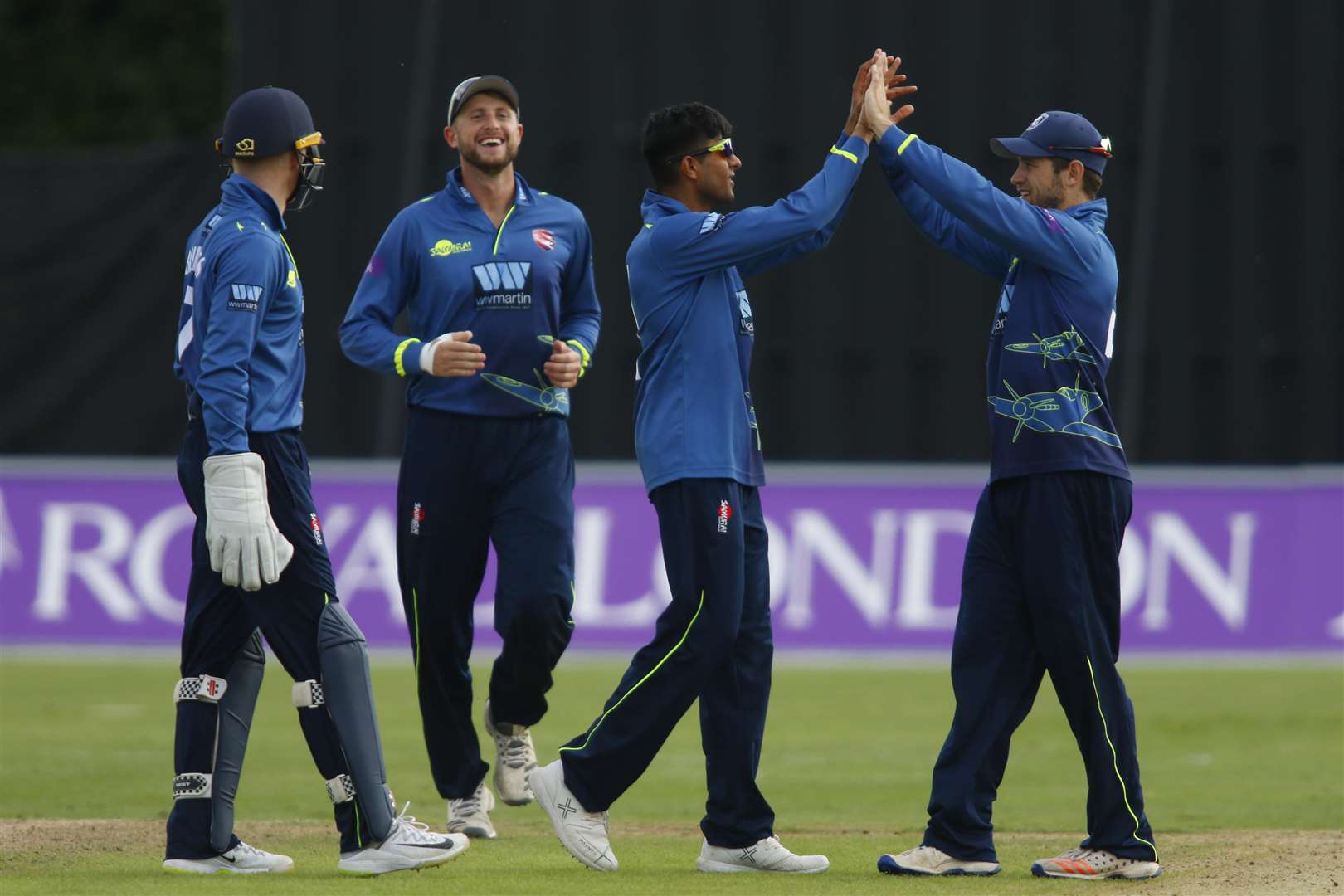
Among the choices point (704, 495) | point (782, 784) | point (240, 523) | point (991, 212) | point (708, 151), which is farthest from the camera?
point (782, 784)

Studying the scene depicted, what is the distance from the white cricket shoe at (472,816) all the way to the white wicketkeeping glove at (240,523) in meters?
1.58

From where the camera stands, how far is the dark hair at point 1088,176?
6.23 m

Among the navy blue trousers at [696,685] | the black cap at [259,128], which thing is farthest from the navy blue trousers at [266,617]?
the black cap at [259,128]

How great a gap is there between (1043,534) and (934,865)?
3.45 ft

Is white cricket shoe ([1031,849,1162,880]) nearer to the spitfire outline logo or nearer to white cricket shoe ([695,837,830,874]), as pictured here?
white cricket shoe ([695,837,830,874])

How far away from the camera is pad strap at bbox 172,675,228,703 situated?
6066 mm

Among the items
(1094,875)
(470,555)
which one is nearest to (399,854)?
(470,555)

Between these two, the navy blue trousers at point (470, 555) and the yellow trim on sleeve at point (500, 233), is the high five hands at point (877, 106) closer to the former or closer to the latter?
Answer: the yellow trim on sleeve at point (500, 233)

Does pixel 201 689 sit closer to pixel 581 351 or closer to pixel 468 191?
pixel 581 351

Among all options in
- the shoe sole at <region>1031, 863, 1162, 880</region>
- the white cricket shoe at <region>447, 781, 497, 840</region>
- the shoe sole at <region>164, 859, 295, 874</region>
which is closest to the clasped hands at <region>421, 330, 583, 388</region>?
the white cricket shoe at <region>447, 781, 497, 840</region>

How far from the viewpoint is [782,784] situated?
866 cm

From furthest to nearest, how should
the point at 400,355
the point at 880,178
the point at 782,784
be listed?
the point at 880,178 < the point at 782,784 < the point at 400,355

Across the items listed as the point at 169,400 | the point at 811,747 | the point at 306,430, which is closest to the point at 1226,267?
the point at 811,747

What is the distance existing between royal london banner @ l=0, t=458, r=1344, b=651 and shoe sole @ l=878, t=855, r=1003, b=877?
620 centimetres
